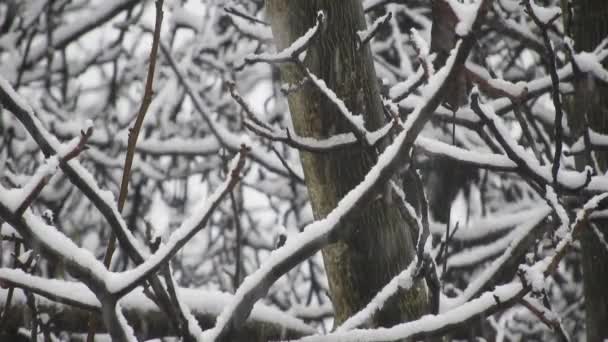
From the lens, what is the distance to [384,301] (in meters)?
1.20

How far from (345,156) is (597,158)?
117 cm

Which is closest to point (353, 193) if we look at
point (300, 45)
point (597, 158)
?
point (300, 45)

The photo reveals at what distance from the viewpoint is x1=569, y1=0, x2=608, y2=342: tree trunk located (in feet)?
6.73

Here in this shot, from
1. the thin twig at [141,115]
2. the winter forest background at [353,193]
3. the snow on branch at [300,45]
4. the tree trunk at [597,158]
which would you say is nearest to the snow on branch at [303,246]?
the winter forest background at [353,193]

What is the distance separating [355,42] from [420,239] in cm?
74

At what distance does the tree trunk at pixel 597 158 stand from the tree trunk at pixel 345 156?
795 millimetres

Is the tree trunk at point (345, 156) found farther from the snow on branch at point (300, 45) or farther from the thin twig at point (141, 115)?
the thin twig at point (141, 115)

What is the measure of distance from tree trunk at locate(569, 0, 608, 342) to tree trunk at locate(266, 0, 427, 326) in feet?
2.61

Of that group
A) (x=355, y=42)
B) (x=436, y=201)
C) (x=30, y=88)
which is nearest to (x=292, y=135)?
(x=355, y=42)

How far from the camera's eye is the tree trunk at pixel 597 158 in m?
2.05

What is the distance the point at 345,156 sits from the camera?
1596mm

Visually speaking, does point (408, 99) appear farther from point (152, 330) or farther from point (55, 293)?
point (55, 293)

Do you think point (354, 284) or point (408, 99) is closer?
point (354, 284)

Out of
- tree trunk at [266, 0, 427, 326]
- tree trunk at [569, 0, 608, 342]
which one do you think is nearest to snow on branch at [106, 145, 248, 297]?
tree trunk at [266, 0, 427, 326]
